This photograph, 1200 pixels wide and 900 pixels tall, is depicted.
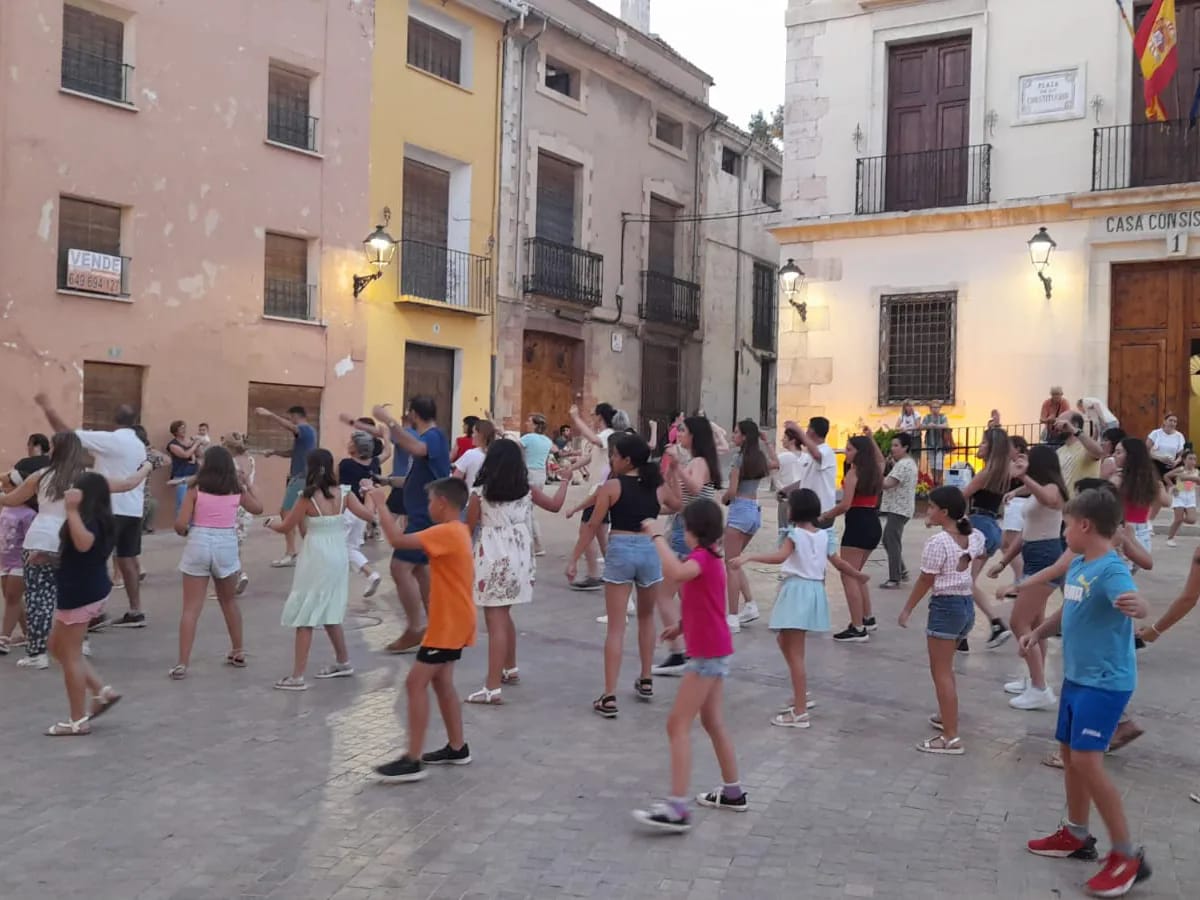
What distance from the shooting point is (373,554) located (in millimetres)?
13711

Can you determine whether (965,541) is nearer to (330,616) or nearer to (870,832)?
(870,832)

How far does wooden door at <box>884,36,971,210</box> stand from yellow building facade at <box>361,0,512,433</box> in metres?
7.43

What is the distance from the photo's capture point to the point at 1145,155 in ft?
58.7

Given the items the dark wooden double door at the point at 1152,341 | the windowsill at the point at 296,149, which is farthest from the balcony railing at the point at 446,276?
the dark wooden double door at the point at 1152,341

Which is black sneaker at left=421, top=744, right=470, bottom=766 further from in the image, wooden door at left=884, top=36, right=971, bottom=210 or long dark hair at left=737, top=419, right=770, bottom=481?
wooden door at left=884, top=36, right=971, bottom=210

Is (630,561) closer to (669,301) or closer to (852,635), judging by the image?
(852,635)

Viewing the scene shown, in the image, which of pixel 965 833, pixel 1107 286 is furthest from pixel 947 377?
pixel 965 833

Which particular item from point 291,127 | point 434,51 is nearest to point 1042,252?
point 434,51

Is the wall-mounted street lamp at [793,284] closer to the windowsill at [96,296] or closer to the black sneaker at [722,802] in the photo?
the windowsill at [96,296]

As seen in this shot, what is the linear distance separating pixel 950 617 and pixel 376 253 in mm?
15257

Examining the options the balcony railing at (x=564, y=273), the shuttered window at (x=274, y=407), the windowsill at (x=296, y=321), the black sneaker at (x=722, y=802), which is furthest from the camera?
the balcony railing at (x=564, y=273)

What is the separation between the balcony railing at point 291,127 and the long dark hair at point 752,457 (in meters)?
11.9

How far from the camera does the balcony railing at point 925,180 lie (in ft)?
61.7

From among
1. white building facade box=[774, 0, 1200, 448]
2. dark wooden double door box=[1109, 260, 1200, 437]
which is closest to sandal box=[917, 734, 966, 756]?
white building facade box=[774, 0, 1200, 448]
